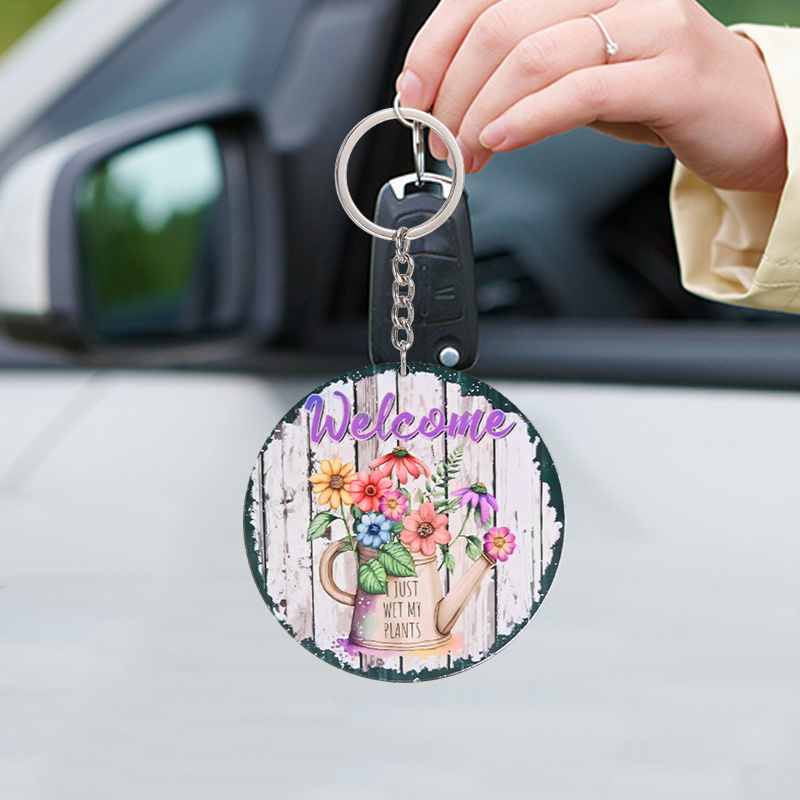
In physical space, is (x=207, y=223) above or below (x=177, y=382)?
above

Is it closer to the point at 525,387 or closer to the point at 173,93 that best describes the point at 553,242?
the point at 525,387

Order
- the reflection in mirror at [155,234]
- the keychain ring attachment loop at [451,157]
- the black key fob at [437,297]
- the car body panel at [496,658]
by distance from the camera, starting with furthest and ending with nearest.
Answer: the reflection in mirror at [155,234]
the car body panel at [496,658]
the black key fob at [437,297]
the keychain ring attachment loop at [451,157]

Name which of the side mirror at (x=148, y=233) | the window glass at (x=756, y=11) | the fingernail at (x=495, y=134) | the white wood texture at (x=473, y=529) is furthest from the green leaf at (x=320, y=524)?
the window glass at (x=756, y=11)

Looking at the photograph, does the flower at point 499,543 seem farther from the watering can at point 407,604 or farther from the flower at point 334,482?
the flower at point 334,482

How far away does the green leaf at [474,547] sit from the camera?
0.81 metres

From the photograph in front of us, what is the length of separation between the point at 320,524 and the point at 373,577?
2.6 inches

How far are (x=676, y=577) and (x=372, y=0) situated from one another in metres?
1.07

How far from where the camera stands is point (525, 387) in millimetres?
1364

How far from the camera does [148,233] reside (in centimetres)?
162

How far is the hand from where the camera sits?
2.57 ft

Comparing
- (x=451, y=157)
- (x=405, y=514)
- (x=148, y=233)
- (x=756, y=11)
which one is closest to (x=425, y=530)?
(x=405, y=514)

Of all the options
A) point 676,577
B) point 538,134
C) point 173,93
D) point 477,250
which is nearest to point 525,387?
point 676,577

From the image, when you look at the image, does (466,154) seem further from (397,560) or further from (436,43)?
(397,560)

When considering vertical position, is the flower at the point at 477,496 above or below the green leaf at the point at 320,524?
above
